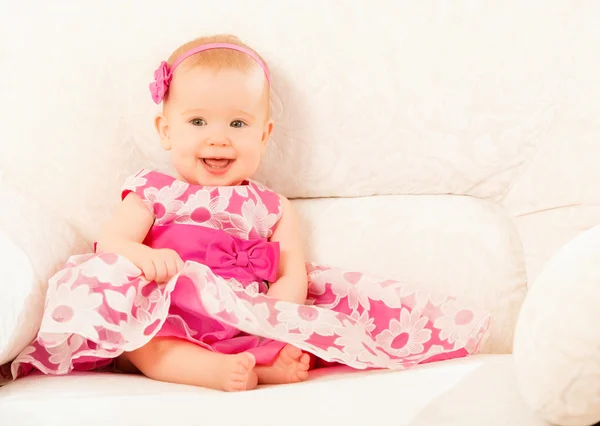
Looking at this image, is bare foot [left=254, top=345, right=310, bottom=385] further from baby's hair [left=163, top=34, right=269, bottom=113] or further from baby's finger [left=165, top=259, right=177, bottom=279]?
baby's hair [left=163, top=34, right=269, bottom=113]

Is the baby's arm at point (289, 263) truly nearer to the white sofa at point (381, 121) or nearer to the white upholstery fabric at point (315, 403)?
the white sofa at point (381, 121)

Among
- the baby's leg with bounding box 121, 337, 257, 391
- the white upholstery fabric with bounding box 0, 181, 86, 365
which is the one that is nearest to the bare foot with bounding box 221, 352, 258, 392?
the baby's leg with bounding box 121, 337, 257, 391

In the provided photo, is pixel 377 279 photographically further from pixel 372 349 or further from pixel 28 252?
pixel 28 252

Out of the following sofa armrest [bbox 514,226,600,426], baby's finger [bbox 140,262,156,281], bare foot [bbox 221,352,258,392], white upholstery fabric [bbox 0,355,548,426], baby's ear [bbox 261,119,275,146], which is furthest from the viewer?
baby's ear [bbox 261,119,275,146]

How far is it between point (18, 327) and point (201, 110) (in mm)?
504

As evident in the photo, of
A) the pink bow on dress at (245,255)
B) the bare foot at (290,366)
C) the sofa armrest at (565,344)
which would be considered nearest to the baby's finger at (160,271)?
the pink bow on dress at (245,255)

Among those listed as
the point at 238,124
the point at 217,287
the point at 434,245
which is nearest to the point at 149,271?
the point at 217,287

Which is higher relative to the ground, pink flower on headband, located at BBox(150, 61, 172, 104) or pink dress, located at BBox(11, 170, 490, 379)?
pink flower on headband, located at BBox(150, 61, 172, 104)

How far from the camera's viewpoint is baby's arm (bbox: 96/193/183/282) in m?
1.18

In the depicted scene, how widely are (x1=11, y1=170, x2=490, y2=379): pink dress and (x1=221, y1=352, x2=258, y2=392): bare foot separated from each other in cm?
5

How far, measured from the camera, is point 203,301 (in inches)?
43.8

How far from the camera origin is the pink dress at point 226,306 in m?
1.10

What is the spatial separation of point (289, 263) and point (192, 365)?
322mm

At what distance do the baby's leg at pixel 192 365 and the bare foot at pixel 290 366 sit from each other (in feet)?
0.14
